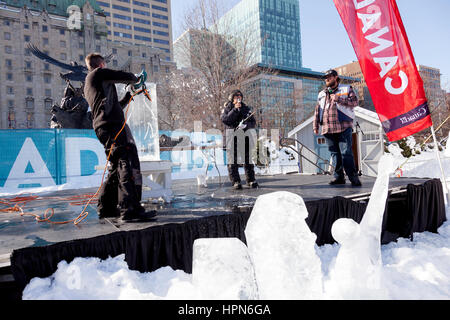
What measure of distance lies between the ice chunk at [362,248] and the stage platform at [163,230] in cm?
111

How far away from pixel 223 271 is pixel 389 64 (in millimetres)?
3680

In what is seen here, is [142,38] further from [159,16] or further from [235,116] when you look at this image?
[235,116]

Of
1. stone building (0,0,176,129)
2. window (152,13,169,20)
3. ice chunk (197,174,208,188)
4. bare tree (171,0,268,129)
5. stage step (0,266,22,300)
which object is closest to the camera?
stage step (0,266,22,300)

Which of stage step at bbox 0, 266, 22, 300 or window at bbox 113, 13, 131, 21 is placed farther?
window at bbox 113, 13, 131, 21

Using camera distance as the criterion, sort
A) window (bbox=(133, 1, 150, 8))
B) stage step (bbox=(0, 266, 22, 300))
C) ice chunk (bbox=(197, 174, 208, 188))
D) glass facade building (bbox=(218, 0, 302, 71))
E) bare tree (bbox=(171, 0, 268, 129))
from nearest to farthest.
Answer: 1. stage step (bbox=(0, 266, 22, 300))
2. ice chunk (bbox=(197, 174, 208, 188))
3. bare tree (bbox=(171, 0, 268, 129))
4. glass facade building (bbox=(218, 0, 302, 71))
5. window (bbox=(133, 1, 150, 8))

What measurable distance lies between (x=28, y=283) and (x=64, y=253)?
0.85 feet

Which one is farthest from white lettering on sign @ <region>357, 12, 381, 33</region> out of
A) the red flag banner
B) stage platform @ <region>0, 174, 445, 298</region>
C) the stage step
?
the stage step

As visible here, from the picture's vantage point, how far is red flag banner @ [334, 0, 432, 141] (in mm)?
3604

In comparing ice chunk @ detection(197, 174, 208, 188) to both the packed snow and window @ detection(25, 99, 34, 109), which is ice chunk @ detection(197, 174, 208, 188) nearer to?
the packed snow

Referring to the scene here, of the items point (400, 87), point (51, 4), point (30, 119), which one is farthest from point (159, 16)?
point (400, 87)

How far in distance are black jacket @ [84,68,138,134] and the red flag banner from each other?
10.2ft

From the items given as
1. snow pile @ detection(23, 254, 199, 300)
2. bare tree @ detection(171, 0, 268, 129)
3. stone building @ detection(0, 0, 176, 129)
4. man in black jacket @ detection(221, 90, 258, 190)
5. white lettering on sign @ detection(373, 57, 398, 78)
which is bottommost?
snow pile @ detection(23, 254, 199, 300)
